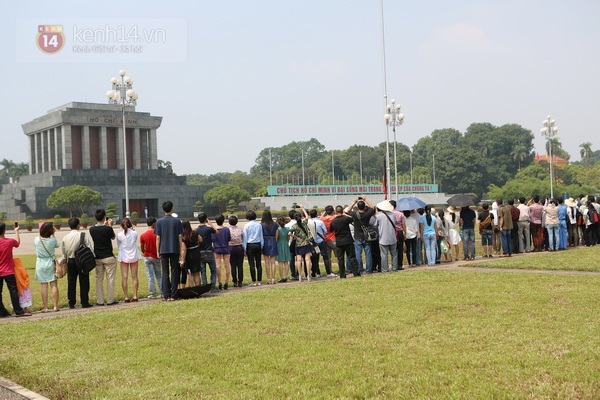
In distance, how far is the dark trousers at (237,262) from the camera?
12969 mm

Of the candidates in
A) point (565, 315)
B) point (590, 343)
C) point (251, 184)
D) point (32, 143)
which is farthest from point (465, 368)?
point (251, 184)

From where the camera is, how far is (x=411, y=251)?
15.7m

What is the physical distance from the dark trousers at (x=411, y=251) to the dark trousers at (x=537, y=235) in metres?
4.37

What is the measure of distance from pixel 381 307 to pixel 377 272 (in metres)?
5.72

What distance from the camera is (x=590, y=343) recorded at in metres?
6.32

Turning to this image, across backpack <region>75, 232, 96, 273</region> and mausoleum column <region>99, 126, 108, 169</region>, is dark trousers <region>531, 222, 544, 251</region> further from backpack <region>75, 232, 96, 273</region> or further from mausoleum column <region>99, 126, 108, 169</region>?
mausoleum column <region>99, 126, 108, 169</region>

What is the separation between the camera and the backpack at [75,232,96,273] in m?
11.0

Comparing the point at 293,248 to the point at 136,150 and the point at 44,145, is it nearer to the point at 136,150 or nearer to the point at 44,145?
the point at 136,150

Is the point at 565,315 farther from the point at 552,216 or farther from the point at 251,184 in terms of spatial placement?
the point at 251,184

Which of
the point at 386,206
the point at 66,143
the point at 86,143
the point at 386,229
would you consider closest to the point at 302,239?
the point at 386,229

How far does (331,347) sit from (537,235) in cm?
1302

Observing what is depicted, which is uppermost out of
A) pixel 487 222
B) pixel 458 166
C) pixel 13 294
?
pixel 458 166

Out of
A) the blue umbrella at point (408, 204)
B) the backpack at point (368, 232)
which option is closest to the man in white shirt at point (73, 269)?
the backpack at point (368, 232)

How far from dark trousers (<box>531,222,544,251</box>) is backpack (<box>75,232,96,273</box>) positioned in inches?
479
